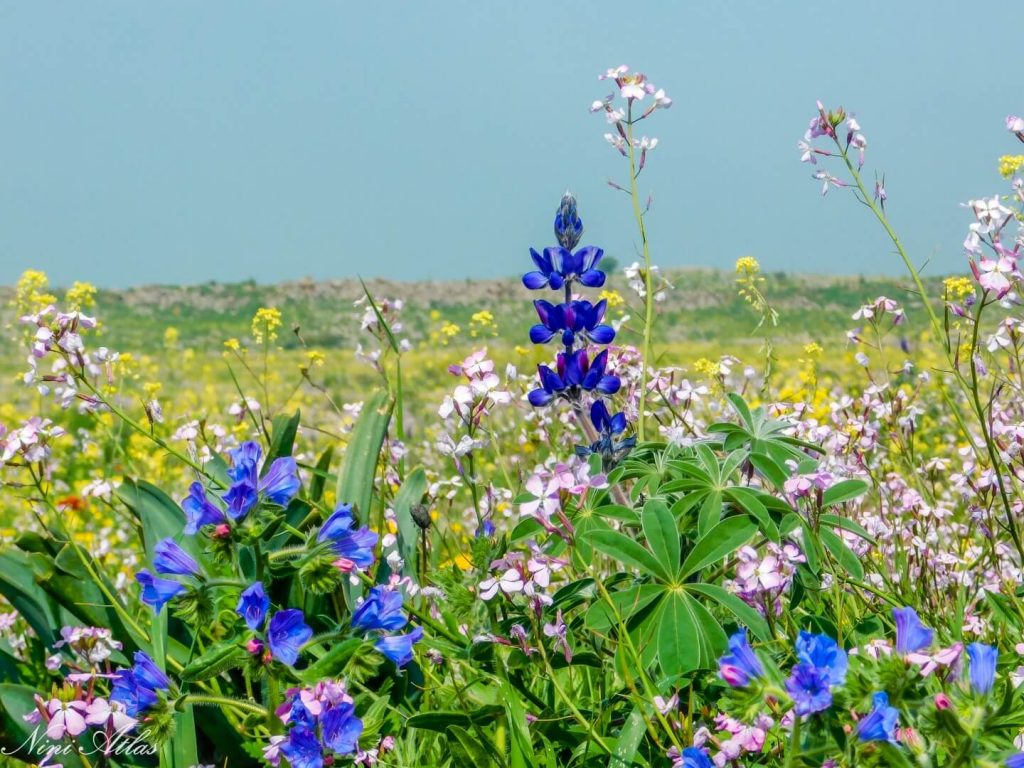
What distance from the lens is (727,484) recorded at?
2.24m

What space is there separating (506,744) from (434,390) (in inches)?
529

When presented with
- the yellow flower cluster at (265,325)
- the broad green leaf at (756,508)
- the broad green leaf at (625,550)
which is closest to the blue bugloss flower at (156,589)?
the broad green leaf at (625,550)

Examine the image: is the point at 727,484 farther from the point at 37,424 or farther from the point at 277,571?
the point at 37,424

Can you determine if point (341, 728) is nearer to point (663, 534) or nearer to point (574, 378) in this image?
point (663, 534)

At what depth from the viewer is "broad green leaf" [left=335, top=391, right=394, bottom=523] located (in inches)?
109

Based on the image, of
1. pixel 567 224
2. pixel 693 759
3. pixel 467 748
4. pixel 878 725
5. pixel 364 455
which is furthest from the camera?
pixel 364 455

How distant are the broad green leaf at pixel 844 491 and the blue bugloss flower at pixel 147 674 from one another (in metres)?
1.37

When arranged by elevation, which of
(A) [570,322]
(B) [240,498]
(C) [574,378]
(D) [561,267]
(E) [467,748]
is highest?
(D) [561,267]

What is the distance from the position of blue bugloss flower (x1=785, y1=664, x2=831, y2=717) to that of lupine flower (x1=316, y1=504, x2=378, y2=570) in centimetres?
76

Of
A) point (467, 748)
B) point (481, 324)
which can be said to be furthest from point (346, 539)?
point (481, 324)

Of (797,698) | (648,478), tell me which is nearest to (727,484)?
(648,478)

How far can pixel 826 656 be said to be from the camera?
1.09 m

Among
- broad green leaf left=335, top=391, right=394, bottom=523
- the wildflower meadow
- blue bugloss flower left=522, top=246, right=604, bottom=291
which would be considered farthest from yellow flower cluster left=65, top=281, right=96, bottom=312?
blue bugloss flower left=522, top=246, right=604, bottom=291

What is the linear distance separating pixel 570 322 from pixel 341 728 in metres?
1.04
